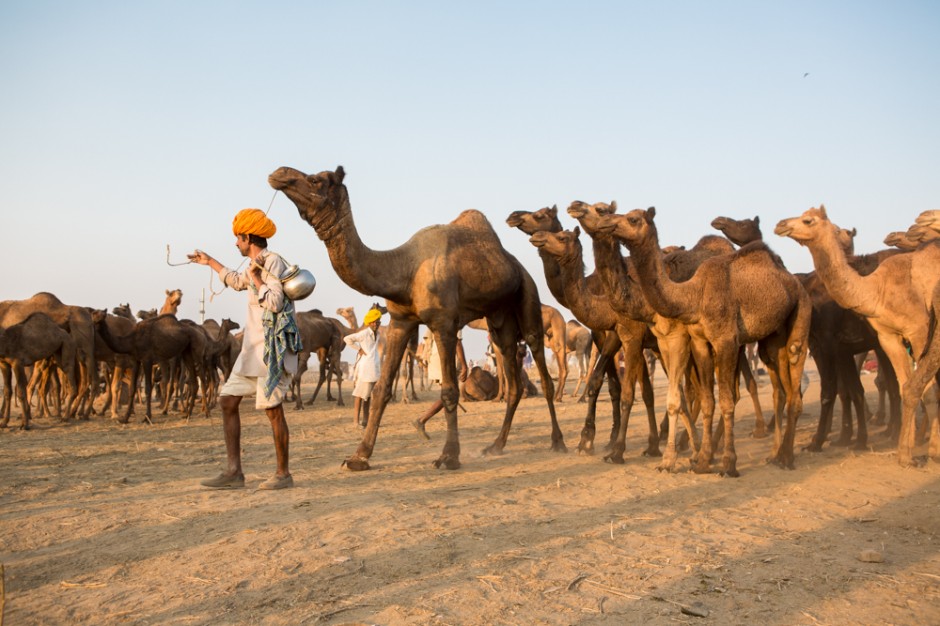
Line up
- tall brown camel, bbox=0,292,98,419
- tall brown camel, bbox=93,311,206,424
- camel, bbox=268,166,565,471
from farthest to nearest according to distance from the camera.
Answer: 1. tall brown camel, bbox=0,292,98,419
2. tall brown camel, bbox=93,311,206,424
3. camel, bbox=268,166,565,471

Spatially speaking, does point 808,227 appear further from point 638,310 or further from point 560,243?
point 560,243

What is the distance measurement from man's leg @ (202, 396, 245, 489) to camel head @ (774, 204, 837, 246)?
694 cm

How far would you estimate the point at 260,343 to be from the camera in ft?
23.9

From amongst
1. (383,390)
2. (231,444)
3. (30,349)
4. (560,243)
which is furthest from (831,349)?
(30,349)

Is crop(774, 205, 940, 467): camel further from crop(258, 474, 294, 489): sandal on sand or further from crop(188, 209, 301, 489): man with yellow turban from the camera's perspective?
crop(258, 474, 294, 489): sandal on sand

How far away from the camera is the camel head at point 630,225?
27.7 ft

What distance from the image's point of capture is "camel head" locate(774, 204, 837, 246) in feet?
32.6

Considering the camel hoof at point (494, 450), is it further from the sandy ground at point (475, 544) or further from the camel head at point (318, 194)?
the camel head at point (318, 194)

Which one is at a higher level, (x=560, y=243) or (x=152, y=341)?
(x=560, y=243)

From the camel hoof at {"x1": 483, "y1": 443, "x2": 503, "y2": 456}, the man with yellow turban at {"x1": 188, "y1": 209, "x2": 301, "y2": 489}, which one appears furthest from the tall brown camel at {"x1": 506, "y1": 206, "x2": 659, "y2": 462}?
the man with yellow turban at {"x1": 188, "y1": 209, "x2": 301, "y2": 489}

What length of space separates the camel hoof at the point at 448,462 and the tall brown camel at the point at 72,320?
11217 millimetres

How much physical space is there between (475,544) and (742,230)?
7.93 metres

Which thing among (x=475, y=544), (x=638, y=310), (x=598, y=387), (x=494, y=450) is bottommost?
(x=475, y=544)

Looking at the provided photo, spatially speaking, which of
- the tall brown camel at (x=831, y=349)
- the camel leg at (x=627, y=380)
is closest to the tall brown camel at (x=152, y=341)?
the camel leg at (x=627, y=380)
